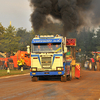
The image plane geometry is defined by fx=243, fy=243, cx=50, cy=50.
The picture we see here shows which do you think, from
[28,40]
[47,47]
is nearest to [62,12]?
[47,47]

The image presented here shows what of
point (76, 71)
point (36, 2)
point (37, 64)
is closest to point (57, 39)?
point (37, 64)

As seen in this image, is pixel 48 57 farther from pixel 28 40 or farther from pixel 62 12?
pixel 28 40

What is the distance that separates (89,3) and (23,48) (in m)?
36.7

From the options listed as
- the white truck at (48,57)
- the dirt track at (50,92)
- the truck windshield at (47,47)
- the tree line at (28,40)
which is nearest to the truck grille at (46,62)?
the white truck at (48,57)

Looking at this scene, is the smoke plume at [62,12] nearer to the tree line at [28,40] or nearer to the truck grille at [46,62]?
the truck grille at [46,62]

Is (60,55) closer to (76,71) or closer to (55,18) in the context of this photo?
(76,71)

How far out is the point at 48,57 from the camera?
16094mm

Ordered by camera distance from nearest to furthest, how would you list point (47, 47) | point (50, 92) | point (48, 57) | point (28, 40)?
point (50, 92) → point (48, 57) → point (47, 47) → point (28, 40)

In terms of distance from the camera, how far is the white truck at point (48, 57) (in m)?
16.1

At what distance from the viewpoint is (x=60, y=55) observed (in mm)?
16047

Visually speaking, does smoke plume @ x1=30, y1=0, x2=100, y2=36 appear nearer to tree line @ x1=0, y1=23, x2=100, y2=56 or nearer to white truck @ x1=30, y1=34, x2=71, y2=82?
white truck @ x1=30, y1=34, x2=71, y2=82

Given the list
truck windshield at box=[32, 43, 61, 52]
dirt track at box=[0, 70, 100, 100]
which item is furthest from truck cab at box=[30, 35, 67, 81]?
dirt track at box=[0, 70, 100, 100]

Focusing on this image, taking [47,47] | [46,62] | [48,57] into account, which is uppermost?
[47,47]

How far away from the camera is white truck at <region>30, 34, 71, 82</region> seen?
52.7ft
